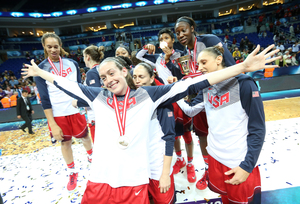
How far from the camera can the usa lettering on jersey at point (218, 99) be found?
1372 mm

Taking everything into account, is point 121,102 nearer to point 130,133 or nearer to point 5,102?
point 130,133

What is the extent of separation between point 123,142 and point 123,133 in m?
0.07

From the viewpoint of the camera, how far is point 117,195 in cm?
131

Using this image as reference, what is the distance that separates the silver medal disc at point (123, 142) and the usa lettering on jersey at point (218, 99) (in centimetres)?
81

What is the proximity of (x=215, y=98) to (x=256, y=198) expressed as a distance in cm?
88

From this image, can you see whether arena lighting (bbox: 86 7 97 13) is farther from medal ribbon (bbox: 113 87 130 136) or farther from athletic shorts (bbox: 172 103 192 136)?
medal ribbon (bbox: 113 87 130 136)

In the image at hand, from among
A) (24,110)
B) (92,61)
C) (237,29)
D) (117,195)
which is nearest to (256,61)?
(117,195)

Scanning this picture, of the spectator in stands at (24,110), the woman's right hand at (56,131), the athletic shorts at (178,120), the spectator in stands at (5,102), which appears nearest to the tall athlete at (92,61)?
the woman's right hand at (56,131)

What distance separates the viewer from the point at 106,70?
1363 mm

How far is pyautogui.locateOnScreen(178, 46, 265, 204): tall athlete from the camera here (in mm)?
1250

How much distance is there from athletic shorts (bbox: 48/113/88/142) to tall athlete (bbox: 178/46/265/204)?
6.30 feet

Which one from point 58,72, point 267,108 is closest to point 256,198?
point 58,72

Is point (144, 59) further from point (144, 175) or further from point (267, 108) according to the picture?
point (267, 108)

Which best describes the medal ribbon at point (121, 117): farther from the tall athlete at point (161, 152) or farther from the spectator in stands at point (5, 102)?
the spectator in stands at point (5, 102)
